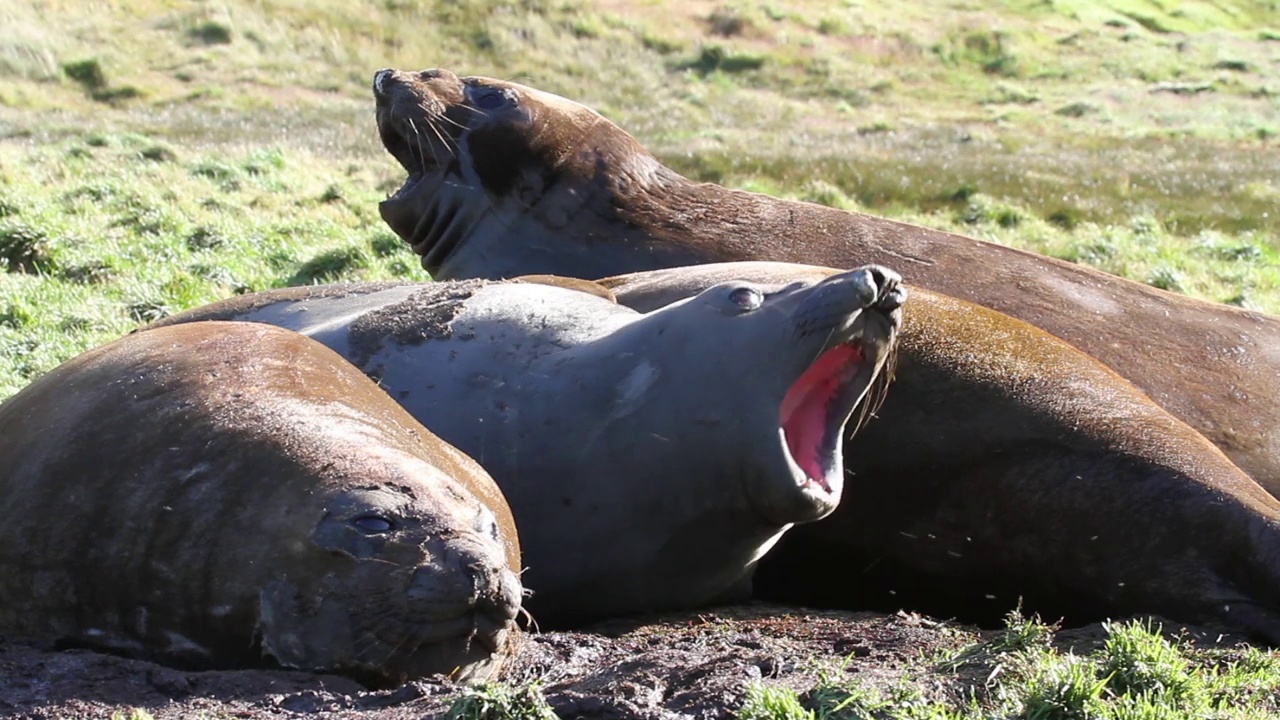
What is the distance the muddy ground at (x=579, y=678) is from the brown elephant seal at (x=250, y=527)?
4.9 inches

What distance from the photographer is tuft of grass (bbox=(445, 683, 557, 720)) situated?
11.6 ft

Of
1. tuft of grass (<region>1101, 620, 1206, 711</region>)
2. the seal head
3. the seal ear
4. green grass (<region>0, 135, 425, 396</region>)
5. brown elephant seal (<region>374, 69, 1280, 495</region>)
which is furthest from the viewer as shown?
green grass (<region>0, 135, 425, 396</region>)

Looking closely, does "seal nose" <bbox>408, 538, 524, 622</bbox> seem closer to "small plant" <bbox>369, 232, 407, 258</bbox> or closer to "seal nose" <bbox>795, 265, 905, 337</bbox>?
"seal nose" <bbox>795, 265, 905, 337</bbox>

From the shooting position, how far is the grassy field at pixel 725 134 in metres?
10.1

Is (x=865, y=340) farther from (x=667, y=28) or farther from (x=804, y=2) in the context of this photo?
(x=804, y=2)

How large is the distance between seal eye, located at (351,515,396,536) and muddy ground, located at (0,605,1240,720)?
374 millimetres

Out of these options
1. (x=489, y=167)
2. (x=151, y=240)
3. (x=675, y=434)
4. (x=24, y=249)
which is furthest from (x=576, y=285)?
(x=151, y=240)

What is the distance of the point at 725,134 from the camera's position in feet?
92.4

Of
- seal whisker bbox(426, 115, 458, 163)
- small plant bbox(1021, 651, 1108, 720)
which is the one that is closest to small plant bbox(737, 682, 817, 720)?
small plant bbox(1021, 651, 1108, 720)

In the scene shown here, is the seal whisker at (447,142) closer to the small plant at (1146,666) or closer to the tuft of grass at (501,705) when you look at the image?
the small plant at (1146,666)

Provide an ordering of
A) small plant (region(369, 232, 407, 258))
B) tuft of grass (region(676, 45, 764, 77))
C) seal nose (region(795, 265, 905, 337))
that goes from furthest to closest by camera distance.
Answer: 1. tuft of grass (region(676, 45, 764, 77))
2. small plant (region(369, 232, 407, 258))
3. seal nose (region(795, 265, 905, 337))

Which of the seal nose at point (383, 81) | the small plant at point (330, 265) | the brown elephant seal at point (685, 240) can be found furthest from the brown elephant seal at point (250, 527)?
the small plant at point (330, 265)

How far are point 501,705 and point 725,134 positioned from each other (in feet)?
82.6

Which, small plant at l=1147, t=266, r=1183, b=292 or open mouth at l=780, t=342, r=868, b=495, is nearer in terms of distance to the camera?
open mouth at l=780, t=342, r=868, b=495
